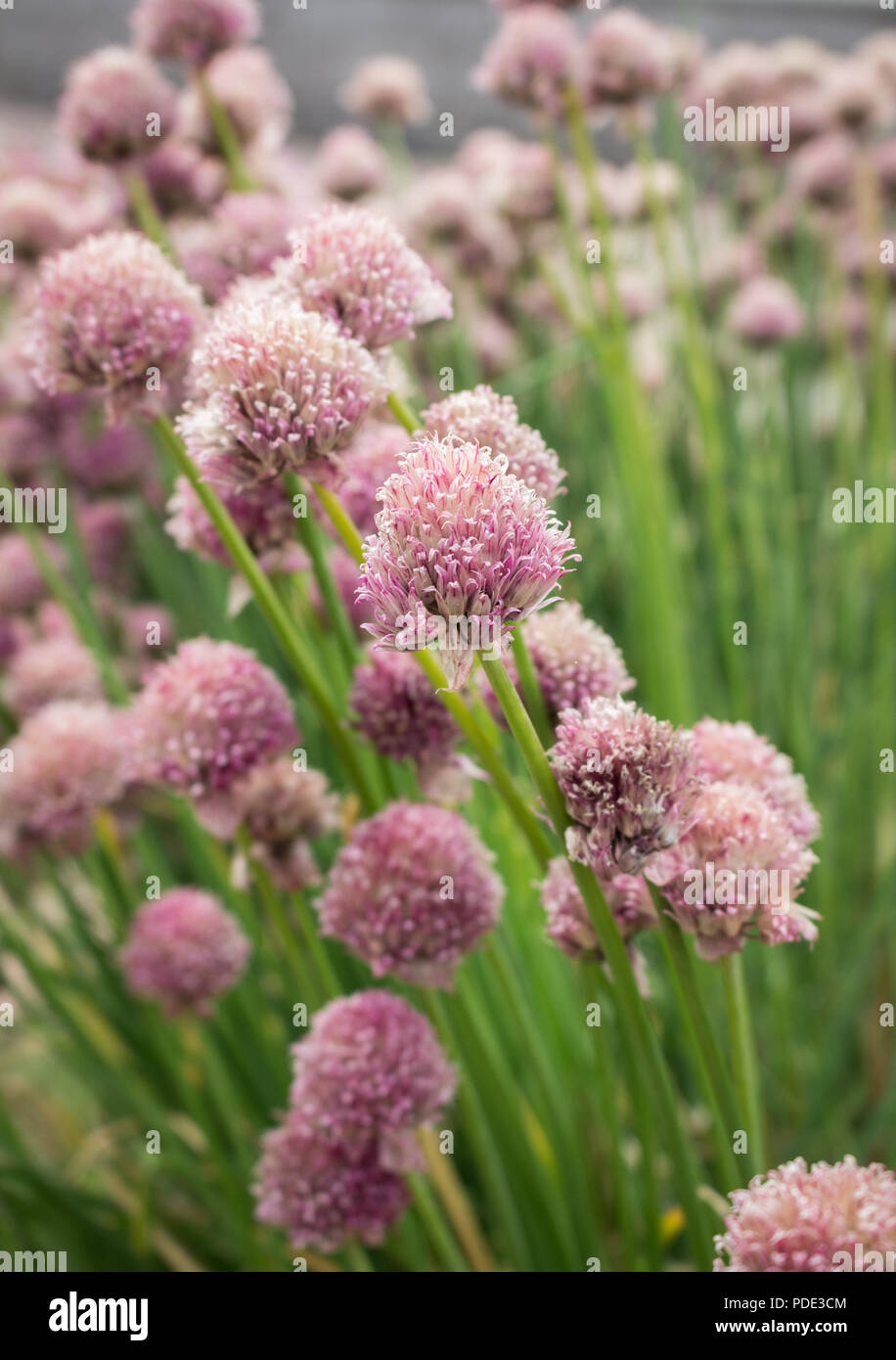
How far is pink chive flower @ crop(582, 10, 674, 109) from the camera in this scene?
0.92 metres

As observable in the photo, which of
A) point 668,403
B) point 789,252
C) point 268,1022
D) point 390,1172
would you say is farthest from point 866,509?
point 390,1172

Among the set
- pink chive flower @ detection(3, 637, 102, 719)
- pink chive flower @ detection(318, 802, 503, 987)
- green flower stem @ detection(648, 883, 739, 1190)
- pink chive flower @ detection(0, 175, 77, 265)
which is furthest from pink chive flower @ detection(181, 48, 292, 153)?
green flower stem @ detection(648, 883, 739, 1190)

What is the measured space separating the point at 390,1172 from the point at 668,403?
1017mm

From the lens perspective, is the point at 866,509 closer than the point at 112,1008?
No

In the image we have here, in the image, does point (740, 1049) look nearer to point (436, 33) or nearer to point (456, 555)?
point (456, 555)

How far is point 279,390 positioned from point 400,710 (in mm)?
152

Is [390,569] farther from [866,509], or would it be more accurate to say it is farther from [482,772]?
[866,509]

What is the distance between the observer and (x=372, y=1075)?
1.63 ft

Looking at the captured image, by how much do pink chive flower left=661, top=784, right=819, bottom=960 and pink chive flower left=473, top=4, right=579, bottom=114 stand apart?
0.68m

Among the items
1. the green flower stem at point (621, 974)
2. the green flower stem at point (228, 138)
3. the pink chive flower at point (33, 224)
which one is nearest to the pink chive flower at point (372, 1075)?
the green flower stem at point (621, 974)

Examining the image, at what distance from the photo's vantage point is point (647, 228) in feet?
4.45

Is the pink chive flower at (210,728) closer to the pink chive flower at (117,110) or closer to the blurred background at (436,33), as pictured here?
the pink chive flower at (117,110)

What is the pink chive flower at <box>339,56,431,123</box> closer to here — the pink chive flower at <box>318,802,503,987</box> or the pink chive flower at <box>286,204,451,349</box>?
the pink chive flower at <box>286,204,451,349</box>

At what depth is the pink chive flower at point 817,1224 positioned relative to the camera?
346 mm
